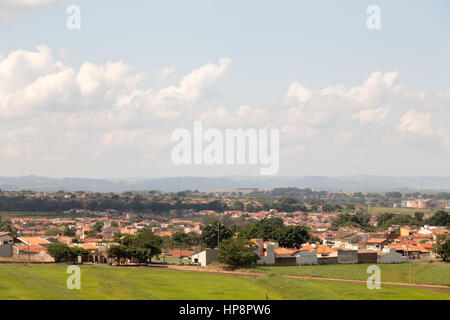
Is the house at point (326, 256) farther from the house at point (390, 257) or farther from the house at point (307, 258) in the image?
the house at point (390, 257)

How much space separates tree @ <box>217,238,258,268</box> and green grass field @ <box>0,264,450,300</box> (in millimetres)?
5610

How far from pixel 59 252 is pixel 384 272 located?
29.9m

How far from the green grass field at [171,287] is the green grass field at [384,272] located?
15.7 feet

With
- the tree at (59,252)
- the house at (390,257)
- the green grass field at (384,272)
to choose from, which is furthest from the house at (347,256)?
the tree at (59,252)

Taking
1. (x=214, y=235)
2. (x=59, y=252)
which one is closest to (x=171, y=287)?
(x=59, y=252)

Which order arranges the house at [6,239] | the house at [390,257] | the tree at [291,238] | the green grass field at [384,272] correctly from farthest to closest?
the tree at [291,238]
the house at [6,239]
the house at [390,257]
the green grass field at [384,272]

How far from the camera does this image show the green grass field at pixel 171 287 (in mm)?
33438

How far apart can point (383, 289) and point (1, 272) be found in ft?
88.6

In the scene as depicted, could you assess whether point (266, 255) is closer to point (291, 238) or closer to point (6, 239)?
point (291, 238)

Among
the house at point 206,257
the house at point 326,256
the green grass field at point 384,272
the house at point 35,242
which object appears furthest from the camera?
the house at point 35,242

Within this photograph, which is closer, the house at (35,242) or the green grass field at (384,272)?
the green grass field at (384,272)

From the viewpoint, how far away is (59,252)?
5341 cm

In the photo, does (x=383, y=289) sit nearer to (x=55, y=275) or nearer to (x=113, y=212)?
(x=55, y=275)
